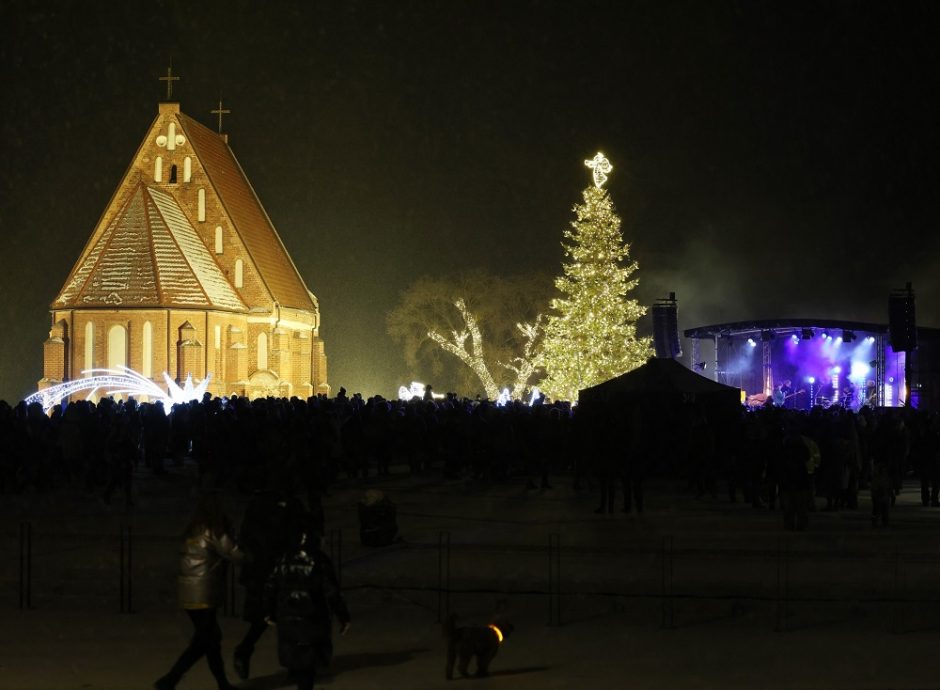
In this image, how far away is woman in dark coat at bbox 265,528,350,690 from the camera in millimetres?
7547

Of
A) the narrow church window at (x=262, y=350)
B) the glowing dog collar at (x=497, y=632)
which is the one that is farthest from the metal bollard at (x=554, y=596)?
the narrow church window at (x=262, y=350)

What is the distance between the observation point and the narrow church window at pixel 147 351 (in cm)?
5622

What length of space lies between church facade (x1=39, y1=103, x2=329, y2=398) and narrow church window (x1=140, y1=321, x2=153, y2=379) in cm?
4

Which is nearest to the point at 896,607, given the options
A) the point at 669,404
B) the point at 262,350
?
the point at 669,404

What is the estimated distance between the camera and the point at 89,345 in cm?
5675

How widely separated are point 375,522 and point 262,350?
52240 mm

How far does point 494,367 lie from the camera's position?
77.4m

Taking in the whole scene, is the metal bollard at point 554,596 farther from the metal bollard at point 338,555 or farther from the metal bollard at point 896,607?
the metal bollard at point 896,607

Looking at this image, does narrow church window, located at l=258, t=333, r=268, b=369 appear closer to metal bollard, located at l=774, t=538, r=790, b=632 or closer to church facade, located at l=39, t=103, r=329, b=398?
church facade, located at l=39, t=103, r=329, b=398

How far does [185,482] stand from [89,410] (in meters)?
2.49

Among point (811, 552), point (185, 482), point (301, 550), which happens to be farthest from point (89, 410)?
point (301, 550)

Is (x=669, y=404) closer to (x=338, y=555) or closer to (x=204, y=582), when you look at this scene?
(x=338, y=555)

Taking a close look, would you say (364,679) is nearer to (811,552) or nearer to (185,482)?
(811,552)

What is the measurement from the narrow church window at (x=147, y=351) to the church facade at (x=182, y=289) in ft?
0.14
